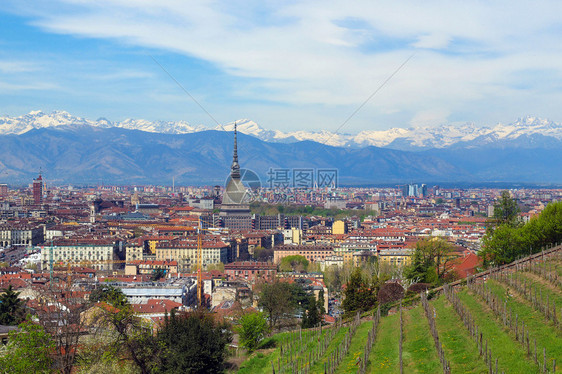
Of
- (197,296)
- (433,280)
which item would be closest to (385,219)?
(197,296)

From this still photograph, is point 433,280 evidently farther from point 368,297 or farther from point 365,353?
point 365,353

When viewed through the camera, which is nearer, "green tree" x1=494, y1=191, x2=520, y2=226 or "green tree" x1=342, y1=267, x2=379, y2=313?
"green tree" x1=342, y1=267, x2=379, y2=313

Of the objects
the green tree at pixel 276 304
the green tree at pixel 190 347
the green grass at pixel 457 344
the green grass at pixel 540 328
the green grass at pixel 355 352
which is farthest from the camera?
the green tree at pixel 276 304

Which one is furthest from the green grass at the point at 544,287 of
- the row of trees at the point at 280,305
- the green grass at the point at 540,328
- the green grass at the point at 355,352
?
the row of trees at the point at 280,305

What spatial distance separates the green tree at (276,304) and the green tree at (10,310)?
8.91 metres

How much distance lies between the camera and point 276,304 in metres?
26.6

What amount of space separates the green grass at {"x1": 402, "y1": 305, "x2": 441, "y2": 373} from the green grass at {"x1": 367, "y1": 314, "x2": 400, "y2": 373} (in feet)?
0.62

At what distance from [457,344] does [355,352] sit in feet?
8.26

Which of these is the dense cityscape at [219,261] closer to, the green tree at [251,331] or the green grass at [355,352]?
the green tree at [251,331]

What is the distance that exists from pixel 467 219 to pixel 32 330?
3555 inches

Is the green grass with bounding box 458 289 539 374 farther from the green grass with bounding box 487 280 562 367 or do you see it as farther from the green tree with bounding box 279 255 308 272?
the green tree with bounding box 279 255 308 272

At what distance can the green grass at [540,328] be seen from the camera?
1054 cm

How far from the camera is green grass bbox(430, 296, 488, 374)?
10908 millimetres

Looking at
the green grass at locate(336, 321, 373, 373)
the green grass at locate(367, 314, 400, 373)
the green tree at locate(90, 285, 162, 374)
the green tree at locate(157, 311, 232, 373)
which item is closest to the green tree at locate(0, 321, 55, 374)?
the green tree at locate(90, 285, 162, 374)
